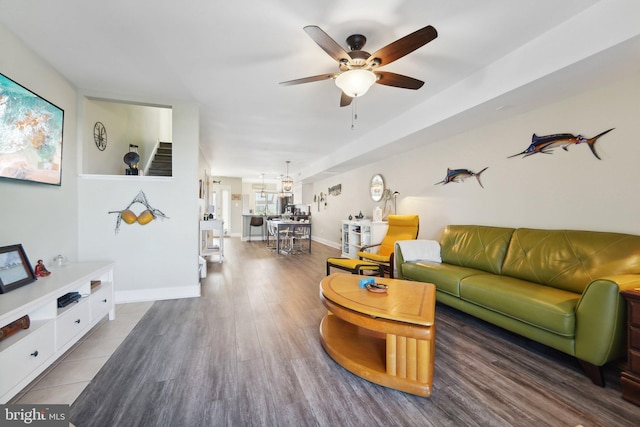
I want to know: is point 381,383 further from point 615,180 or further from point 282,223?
point 282,223

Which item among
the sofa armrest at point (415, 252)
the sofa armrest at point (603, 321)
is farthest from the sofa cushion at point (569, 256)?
the sofa armrest at point (415, 252)

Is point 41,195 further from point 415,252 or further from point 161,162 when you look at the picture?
point 415,252

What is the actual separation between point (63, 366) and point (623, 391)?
11.9ft

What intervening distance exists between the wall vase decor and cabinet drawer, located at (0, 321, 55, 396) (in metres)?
1.58

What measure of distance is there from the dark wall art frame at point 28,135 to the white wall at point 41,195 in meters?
0.11

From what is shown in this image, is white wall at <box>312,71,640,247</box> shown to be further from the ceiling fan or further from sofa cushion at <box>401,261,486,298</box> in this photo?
the ceiling fan

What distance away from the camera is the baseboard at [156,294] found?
3.04 metres

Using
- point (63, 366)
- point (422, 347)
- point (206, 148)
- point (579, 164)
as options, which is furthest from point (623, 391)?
point (206, 148)

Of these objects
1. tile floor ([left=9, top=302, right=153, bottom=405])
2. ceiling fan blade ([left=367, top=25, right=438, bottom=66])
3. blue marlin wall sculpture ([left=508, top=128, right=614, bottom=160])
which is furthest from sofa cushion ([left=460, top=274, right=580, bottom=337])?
tile floor ([left=9, top=302, right=153, bottom=405])

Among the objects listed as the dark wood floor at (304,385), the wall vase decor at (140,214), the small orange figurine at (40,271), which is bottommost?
the dark wood floor at (304,385)

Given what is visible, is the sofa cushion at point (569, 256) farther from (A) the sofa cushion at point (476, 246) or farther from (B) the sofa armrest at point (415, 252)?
(B) the sofa armrest at point (415, 252)

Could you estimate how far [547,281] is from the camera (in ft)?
7.57

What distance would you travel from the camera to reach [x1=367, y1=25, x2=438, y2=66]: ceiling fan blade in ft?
5.28

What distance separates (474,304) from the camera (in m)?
2.38
